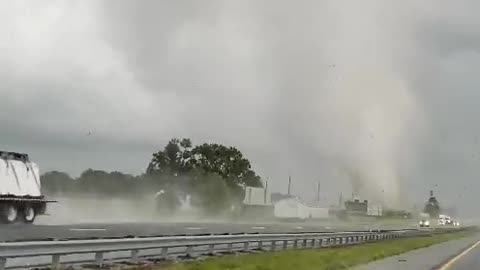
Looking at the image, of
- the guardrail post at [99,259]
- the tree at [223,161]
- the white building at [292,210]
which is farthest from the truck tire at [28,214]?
the tree at [223,161]

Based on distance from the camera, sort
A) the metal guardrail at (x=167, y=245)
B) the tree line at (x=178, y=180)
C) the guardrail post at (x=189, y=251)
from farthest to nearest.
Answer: the tree line at (x=178, y=180) → the guardrail post at (x=189, y=251) → the metal guardrail at (x=167, y=245)

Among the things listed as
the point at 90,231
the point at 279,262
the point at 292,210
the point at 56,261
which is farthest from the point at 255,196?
the point at 56,261

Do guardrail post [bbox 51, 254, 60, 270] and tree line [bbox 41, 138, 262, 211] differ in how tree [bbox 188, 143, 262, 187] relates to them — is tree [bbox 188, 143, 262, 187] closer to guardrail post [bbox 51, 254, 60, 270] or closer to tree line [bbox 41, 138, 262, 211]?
tree line [bbox 41, 138, 262, 211]

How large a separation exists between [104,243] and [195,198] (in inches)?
2427

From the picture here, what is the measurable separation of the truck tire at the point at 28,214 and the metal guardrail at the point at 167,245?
12.5 metres

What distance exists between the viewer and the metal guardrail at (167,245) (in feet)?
47.9

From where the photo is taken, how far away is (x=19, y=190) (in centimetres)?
3578

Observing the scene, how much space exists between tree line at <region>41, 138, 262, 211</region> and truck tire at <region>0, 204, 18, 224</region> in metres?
11.3

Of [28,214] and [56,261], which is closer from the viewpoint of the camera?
[56,261]

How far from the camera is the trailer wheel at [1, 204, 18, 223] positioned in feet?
110

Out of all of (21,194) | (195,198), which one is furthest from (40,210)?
(195,198)

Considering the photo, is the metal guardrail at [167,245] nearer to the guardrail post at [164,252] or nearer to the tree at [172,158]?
the guardrail post at [164,252]

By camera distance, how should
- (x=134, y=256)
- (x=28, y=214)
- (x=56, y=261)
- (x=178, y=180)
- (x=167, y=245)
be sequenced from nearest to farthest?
(x=56, y=261)
(x=134, y=256)
(x=167, y=245)
(x=28, y=214)
(x=178, y=180)

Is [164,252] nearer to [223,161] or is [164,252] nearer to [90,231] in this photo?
[90,231]
